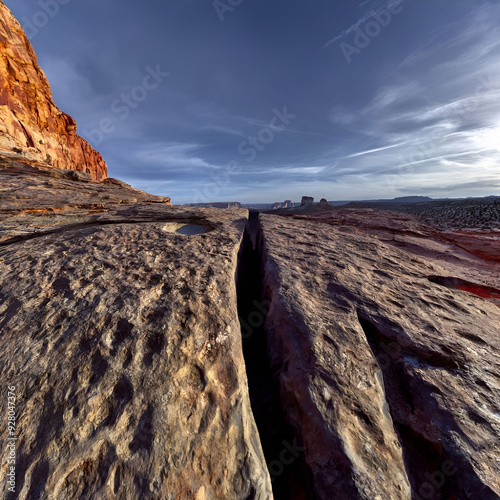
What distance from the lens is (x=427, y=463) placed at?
2.20m

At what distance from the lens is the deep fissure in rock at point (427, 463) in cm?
200

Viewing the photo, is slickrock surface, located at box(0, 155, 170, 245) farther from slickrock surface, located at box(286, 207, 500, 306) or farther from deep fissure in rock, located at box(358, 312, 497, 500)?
slickrock surface, located at box(286, 207, 500, 306)

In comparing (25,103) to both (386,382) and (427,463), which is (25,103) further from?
(427,463)

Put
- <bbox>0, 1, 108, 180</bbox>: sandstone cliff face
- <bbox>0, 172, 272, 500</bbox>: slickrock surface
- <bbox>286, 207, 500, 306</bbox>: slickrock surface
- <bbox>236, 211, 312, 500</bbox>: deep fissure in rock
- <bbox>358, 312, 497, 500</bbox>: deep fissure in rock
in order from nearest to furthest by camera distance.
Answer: <bbox>0, 172, 272, 500</bbox>: slickrock surface < <bbox>358, 312, 497, 500</bbox>: deep fissure in rock < <bbox>236, 211, 312, 500</bbox>: deep fissure in rock < <bbox>286, 207, 500, 306</bbox>: slickrock surface < <bbox>0, 1, 108, 180</bbox>: sandstone cliff face

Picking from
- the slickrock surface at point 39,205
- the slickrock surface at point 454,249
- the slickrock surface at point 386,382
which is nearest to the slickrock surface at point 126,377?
the slickrock surface at point 386,382

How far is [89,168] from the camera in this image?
56.9 meters

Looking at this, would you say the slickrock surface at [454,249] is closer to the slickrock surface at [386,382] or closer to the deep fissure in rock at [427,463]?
the slickrock surface at [386,382]

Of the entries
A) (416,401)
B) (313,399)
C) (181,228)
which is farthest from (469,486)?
(181,228)

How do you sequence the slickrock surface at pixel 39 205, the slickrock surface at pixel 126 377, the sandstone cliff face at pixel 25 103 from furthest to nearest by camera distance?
the sandstone cliff face at pixel 25 103, the slickrock surface at pixel 39 205, the slickrock surface at pixel 126 377

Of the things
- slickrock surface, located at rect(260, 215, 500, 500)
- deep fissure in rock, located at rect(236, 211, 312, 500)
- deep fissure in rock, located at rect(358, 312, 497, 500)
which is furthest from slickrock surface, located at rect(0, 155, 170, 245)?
deep fissure in rock, located at rect(358, 312, 497, 500)

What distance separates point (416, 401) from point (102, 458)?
11.2 feet

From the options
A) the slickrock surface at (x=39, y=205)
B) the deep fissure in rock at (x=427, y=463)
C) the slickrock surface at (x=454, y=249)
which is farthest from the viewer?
the slickrock surface at (x=454, y=249)

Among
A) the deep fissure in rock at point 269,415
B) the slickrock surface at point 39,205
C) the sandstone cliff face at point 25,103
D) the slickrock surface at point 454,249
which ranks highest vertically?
the sandstone cliff face at point 25,103

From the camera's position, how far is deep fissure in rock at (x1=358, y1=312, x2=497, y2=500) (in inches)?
78.6
